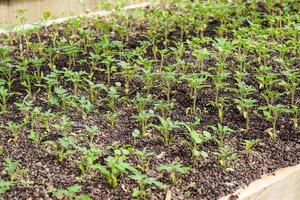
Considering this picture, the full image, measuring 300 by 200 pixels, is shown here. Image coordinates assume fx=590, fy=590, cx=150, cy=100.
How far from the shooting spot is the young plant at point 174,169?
8.95 feet

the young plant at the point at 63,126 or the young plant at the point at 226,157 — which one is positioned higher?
the young plant at the point at 63,126

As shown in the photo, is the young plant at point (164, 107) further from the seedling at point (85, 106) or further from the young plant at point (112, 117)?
the seedling at point (85, 106)

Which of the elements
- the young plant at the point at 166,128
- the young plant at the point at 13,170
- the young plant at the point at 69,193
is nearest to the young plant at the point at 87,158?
the young plant at the point at 69,193

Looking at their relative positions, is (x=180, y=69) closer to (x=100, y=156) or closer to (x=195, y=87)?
(x=195, y=87)

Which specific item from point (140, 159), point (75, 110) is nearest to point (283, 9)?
point (75, 110)

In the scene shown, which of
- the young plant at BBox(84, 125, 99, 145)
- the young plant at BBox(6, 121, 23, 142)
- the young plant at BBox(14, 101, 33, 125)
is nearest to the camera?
the young plant at BBox(84, 125, 99, 145)

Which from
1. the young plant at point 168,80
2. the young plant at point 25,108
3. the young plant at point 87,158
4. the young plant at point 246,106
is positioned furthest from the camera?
the young plant at point 168,80

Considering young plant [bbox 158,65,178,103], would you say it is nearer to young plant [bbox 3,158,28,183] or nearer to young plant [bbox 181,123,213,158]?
young plant [bbox 181,123,213,158]

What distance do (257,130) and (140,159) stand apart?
0.81 m

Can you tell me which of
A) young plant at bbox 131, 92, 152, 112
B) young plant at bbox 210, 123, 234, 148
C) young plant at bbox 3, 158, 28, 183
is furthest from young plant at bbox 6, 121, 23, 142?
young plant at bbox 210, 123, 234, 148

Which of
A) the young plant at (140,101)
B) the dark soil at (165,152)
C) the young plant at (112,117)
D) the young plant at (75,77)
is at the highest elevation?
the young plant at (75,77)

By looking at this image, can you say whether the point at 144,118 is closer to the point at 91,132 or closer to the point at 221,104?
the point at 91,132

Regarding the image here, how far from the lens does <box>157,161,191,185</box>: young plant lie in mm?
2727

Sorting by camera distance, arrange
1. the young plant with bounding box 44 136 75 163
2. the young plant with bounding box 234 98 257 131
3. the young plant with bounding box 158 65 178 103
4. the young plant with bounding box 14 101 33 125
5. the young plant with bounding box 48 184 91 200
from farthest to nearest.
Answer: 1. the young plant with bounding box 158 65 178 103
2. the young plant with bounding box 234 98 257 131
3. the young plant with bounding box 14 101 33 125
4. the young plant with bounding box 44 136 75 163
5. the young plant with bounding box 48 184 91 200
